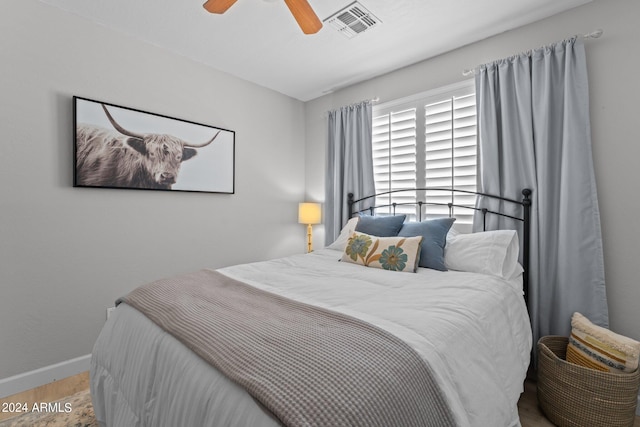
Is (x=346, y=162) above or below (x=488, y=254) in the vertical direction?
above

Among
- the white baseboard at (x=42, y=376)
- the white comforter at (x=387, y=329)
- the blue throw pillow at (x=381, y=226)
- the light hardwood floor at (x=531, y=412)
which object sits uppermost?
the blue throw pillow at (x=381, y=226)

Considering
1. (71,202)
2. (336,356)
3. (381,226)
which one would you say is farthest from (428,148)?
(71,202)

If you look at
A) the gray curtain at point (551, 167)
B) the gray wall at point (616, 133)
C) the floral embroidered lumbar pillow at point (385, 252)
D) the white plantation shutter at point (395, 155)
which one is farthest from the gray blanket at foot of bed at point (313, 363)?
the white plantation shutter at point (395, 155)

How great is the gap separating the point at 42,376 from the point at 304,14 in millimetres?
2925

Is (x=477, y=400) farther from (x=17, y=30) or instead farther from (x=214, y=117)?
(x=17, y=30)

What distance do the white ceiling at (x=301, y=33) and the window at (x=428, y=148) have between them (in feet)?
1.42

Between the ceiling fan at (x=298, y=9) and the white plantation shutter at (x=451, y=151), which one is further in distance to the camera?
the white plantation shutter at (x=451, y=151)

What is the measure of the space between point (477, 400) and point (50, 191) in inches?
110

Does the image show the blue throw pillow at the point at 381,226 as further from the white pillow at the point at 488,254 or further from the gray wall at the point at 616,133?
the gray wall at the point at 616,133

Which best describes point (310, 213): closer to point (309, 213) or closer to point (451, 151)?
point (309, 213)

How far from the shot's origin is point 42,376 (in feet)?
6.79

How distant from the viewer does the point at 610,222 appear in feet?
6.31

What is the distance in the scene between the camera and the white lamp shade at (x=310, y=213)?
3.55 m

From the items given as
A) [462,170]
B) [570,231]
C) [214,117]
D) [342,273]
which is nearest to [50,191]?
[214,117]
